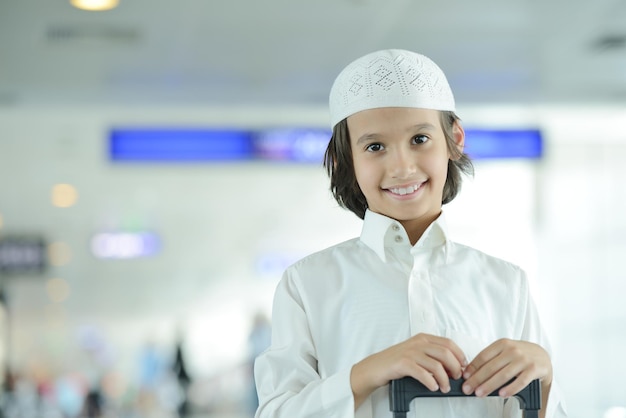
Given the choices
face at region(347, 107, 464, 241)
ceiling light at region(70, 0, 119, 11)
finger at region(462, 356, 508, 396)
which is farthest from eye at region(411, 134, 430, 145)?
ceiling light at region(70, 0, 119, 11)

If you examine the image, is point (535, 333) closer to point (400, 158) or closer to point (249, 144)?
point (400, 158)

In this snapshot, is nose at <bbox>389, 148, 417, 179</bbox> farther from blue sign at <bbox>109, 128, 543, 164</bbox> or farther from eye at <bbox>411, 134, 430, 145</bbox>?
blue sign at <bbox>109, 128, 543, 164</bbox>

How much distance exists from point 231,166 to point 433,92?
1038 cm

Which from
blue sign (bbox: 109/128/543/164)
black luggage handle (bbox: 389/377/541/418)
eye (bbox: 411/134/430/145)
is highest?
blue sign (bbox: 109/128/543/164)

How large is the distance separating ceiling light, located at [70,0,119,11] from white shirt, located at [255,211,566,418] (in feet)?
16.2

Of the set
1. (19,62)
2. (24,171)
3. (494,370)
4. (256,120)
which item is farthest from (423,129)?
(24,171)

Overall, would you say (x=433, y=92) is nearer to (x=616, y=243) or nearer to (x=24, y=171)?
(x=24, y=171)

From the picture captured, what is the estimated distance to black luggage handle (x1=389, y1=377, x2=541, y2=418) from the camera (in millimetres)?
1370

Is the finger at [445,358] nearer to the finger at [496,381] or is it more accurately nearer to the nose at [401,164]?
the finger at [496,381]

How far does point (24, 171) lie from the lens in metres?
11.3

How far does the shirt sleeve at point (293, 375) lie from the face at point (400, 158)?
202 mm

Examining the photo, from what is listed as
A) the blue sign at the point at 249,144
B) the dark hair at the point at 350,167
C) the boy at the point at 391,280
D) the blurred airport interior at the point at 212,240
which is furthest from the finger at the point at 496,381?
the blurred airport interior at the point at 212,240

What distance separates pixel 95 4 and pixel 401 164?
5.08 metres

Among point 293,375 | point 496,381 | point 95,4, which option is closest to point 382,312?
point 293,375
